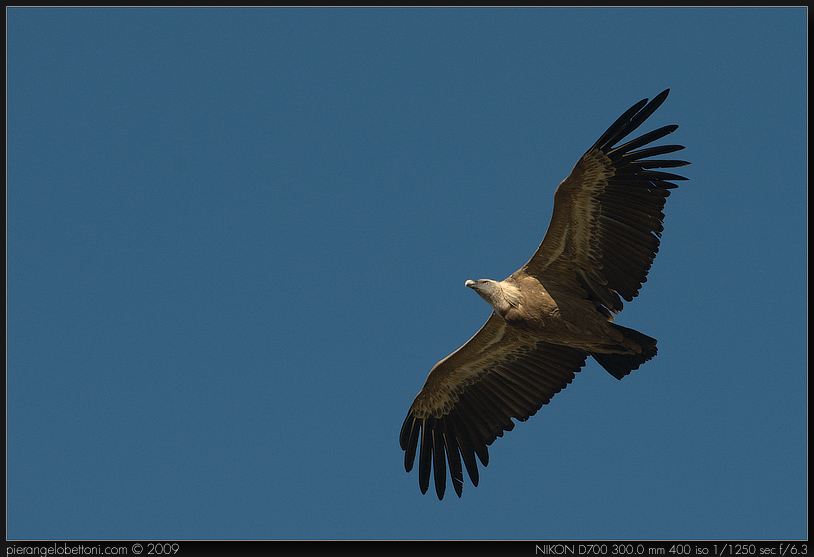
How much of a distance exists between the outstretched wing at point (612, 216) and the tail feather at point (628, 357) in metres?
0.52

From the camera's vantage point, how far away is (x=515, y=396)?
44.8 feet

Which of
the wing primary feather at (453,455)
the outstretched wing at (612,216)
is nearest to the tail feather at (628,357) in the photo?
the outstretched wing at (612,216)

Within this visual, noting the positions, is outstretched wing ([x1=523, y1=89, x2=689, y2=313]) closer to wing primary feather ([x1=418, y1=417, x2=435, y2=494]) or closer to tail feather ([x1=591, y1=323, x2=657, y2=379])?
tail feather ([x1=591, y1=323, x2=657, y2=379])

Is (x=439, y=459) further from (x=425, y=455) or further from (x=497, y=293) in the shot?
(x=497, y=293)

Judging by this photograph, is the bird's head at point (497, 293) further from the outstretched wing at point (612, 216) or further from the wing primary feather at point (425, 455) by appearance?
the wing primary feather at point (425, 455)

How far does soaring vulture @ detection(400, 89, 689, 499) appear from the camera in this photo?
38.1 feet

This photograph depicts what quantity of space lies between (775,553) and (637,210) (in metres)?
5.38

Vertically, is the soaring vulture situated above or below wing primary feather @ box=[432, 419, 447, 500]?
above

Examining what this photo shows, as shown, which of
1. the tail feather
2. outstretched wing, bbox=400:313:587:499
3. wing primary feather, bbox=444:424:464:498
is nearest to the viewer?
the tail feather

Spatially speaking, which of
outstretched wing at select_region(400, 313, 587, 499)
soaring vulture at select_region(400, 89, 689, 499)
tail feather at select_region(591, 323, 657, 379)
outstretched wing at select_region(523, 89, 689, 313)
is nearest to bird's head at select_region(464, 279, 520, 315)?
soaring vulture at select_region(400, 89, 689, 499)

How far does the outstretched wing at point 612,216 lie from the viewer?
11.5 meters

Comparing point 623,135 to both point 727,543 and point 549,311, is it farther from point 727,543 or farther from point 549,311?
point 727,543

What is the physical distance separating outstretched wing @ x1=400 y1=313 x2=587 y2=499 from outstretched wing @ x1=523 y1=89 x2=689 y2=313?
61.5 inches

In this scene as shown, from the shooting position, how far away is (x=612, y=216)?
38.8ft
